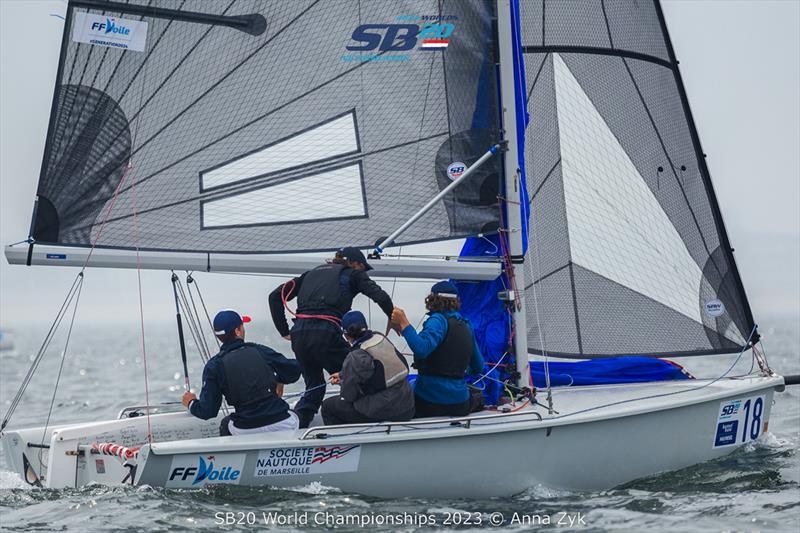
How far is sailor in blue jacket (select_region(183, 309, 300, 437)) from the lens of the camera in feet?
19.8

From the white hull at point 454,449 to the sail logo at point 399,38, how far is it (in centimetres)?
256

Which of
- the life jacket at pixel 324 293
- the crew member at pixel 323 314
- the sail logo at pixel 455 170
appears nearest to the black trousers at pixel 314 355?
the crew member at pixel 323 314

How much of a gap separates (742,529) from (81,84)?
15.5 ft

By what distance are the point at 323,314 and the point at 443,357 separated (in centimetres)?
82

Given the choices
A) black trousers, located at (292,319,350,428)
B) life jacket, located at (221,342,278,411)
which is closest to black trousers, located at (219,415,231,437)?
life jacket, located at (221,342,278,411)

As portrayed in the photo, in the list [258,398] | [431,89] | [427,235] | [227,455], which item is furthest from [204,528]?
[431,89]

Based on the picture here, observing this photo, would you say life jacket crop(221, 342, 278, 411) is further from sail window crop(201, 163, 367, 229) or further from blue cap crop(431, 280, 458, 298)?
blue cap crop(431, 280, 458, 298)

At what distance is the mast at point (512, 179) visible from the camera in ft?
23.2

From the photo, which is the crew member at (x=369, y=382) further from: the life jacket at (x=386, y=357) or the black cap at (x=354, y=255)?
the black cap at (x=354, y=255)

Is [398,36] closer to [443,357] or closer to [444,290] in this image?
[444,290]

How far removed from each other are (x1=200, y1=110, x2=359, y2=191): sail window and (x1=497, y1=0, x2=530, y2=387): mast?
1101mm

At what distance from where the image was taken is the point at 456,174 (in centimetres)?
706

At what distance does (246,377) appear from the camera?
607cm

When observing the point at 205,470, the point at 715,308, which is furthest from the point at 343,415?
the point at 715,308
